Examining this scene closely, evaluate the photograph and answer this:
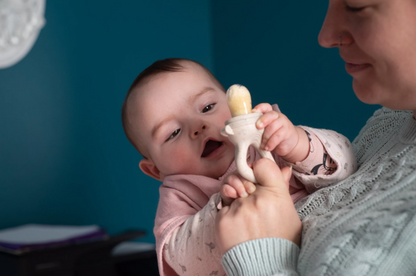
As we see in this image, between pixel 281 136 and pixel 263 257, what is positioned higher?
pixel 281 136

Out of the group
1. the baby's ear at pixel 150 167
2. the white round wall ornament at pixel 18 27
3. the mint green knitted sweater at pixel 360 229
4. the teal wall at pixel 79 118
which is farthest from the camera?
the teal wall at pixel 79 118

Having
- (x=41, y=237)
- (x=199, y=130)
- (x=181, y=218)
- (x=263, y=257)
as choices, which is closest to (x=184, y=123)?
(x=199, y=130)

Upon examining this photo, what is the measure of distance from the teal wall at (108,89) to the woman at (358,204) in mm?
1274

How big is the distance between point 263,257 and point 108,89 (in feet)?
7.05

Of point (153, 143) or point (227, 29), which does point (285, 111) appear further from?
point (153, 143)

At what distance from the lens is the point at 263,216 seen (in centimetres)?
67

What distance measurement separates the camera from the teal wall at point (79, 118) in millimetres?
2301

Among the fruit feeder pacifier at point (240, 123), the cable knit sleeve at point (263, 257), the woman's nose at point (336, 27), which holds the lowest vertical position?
the cable knit sleeve at point (263, 257)

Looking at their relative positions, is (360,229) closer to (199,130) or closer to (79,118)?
(199,130)

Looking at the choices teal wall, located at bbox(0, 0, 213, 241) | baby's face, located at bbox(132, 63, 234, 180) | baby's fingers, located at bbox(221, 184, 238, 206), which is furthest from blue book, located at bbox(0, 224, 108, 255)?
baby's fingers, located at bbox(221, 184, 238, 206)

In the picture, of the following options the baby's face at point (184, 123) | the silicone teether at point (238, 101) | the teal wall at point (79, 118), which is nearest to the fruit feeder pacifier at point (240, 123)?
the silicone teether at point (238, 101)

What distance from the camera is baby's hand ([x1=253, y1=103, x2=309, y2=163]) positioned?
0.71m

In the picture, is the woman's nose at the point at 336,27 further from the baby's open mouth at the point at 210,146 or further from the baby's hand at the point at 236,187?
the baby's open mouth at the point at 210,146

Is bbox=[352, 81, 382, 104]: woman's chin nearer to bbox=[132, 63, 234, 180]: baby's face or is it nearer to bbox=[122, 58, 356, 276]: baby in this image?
bbox=[122, 58, 356, 276]: baby
